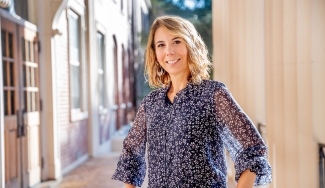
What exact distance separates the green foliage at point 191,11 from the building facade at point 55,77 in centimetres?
25

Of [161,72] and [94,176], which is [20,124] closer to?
[94,176]

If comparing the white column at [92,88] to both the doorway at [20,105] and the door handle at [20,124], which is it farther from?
the door handle at [20,124]

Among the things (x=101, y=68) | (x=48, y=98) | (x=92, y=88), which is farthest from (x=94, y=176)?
(x=101, y=68)

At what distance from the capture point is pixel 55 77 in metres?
4.29

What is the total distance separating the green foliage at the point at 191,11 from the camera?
14.6 feet

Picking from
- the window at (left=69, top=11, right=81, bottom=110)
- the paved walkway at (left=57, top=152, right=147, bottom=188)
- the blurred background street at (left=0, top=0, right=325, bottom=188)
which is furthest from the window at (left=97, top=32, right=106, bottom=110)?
the paved walkway at (left=57, top=152, right=147, bottom=188)

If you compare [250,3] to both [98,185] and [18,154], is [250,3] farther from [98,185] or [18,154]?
[18,154]

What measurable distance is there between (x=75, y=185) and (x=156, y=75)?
2.84 m

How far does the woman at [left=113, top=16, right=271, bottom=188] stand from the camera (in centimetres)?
105

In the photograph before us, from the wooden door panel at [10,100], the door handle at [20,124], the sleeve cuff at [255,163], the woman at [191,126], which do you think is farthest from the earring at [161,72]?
the door handle at [20,124]

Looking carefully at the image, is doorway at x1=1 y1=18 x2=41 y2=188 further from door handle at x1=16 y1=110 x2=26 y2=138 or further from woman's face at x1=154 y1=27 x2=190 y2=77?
woman's face at x1=154 y1=27 x2=190 y2=77

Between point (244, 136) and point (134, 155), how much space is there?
1.19 feet

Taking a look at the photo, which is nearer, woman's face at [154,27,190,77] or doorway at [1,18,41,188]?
woman's face at [154,27,190,77]

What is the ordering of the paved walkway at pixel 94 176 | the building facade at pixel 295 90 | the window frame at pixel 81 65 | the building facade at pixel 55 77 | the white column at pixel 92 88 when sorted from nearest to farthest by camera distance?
the building facade at pixel 295 90 → the building facade at pixel 55 77 → the paved walkway at pixel 94 176 → the window frame at pixel 81 65 → the white column at pixel 92 88
